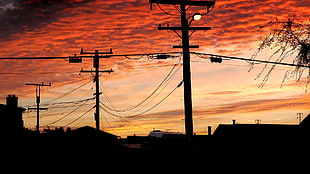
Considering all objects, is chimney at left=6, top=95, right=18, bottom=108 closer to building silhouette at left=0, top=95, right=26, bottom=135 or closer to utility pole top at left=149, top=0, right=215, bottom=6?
building silhouette at left=0, top=95, right=26, bottom=135

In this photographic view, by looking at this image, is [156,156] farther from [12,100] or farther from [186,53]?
[12,100]

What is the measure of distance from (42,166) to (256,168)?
11798 millimetres

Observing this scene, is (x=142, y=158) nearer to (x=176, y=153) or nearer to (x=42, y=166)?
(x=176, y=153)

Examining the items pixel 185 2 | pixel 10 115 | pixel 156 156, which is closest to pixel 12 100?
pixel 10 115

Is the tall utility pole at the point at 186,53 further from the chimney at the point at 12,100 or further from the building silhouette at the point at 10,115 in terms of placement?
the chimney at the point at 12,100

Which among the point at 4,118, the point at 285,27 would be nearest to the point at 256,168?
the point at 285,27

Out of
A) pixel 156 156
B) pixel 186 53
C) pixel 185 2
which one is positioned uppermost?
pixel 185 2

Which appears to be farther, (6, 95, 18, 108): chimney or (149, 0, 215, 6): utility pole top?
(6, 95, 18, 108): chimney

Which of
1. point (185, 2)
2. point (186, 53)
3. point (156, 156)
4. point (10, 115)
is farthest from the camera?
point (10, 115)

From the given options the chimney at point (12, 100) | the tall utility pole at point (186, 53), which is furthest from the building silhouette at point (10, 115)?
the tall utility pole at point (186, 53)

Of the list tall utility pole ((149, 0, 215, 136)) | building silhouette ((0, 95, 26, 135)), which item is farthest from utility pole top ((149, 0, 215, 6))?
building silhouette ((0, 95, 26, 135))

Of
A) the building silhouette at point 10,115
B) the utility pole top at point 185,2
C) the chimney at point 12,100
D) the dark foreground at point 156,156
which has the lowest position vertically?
the dark foreground at point 156,156

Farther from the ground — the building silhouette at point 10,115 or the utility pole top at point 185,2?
the utility pole top at point 185,2

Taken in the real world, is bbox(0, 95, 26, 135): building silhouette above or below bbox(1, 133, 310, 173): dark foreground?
above
